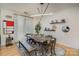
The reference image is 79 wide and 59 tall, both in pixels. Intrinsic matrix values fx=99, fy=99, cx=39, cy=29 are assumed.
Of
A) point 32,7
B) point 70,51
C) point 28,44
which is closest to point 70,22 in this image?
point 70,51

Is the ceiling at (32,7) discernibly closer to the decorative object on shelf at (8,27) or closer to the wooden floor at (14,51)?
the decorative object on shelf at (8,27)

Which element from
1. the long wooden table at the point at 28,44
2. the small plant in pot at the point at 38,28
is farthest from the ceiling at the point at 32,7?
the long wooden table at the point at 28,44

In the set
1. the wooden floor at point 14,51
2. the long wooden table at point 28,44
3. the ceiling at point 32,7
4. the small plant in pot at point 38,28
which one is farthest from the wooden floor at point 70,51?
the ceiling at point 32,7

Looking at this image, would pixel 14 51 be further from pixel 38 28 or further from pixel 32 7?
pixel 32 7

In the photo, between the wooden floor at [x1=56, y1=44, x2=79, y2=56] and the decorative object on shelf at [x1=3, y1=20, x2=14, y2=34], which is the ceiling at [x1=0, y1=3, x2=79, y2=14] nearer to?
the decorative object on shelf at [x1=3, y1=20, x2=14, y2=34]

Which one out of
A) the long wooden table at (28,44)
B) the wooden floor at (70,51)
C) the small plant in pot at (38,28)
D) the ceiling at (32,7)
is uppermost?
the ceiling at (32,7)

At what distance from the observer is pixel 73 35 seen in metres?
1.85

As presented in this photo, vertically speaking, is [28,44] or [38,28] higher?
[38,28]

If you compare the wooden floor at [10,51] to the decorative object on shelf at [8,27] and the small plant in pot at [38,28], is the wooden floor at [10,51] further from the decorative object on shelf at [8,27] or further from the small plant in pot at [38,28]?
A: the small plant in pot at [38,28]

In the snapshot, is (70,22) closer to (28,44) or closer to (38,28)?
(38,28)

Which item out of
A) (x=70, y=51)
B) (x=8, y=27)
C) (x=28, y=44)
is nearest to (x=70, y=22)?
(x=70, y=51)

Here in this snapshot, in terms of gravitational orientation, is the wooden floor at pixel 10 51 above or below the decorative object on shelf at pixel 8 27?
below

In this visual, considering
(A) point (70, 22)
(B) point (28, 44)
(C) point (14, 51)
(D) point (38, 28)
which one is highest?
(A) point (70, 22)

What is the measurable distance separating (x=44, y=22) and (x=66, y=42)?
1.83 ft
